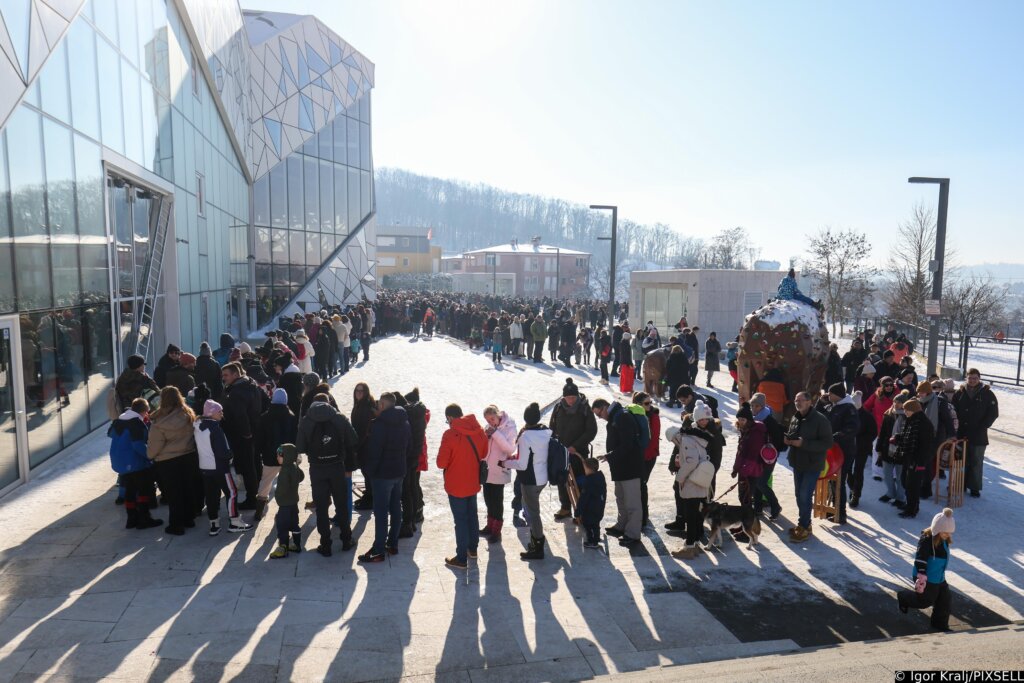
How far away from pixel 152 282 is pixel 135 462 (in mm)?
8991

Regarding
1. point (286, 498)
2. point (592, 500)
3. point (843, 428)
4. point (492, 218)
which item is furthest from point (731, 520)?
point (492, 218)

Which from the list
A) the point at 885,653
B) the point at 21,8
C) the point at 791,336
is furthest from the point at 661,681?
the point at 21,8

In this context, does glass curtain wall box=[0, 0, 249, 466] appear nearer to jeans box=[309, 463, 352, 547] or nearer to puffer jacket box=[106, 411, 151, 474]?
puffer jacket box=[106, 411, 151, 474]

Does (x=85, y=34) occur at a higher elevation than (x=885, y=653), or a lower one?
higher

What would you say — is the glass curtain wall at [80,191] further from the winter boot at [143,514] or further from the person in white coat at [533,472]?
the person in white coat at [533,472]

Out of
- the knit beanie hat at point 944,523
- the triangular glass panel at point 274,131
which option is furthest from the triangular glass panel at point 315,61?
the knit beanie hat at point 944,523

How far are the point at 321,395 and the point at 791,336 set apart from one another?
25.7ft

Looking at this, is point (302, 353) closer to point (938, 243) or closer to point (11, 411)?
point (11, 411)

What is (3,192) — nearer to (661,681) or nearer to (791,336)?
(661,681)

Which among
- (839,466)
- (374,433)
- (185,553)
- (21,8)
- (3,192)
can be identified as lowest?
(185,553)

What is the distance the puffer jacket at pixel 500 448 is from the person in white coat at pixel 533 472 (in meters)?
0.12

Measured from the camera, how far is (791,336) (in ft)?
37.2

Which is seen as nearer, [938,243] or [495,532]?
[495,532]

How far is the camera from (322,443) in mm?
6410
